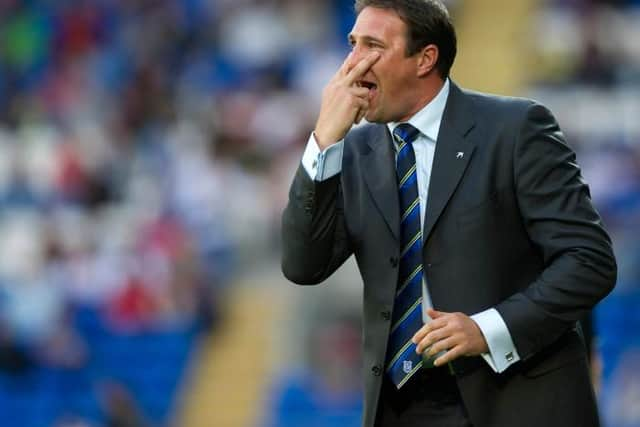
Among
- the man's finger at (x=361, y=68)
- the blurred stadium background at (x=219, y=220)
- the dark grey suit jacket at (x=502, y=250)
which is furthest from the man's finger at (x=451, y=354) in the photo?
the blurred stadium background at (x=219, y=220)

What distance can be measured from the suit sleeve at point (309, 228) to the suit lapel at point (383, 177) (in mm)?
93

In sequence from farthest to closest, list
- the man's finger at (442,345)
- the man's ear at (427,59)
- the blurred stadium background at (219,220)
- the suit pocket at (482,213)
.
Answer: the blurred stadium background at (219,220)
the man's ear at (427,59)
the suit pocket at (482,213)
the man's finger at (442,345)

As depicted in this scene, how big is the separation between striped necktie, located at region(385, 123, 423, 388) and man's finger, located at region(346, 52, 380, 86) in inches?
10.0

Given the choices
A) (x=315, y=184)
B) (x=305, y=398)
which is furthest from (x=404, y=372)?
(x=305, y=398)

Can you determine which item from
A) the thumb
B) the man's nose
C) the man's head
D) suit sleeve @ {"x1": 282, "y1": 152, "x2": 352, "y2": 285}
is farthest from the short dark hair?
the thumb

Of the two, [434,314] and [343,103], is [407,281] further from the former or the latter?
[343,103]

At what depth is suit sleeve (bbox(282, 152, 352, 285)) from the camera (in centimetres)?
292

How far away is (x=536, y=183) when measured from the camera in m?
2.85

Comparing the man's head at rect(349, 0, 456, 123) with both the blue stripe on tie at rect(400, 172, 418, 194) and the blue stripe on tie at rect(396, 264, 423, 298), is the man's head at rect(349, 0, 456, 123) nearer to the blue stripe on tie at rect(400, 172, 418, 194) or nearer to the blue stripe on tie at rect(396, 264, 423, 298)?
the blue stripe on tie at rect(400, 172, 418, 194)

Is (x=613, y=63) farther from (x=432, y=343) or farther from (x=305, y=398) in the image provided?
(x=432, y=343)

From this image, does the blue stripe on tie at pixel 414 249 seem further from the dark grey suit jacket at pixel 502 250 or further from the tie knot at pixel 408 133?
the tie knot at pixel 408 133

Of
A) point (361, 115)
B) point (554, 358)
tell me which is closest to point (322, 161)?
point (361, 115)

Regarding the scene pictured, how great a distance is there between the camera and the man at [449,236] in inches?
111

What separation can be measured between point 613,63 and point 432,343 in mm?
6977
